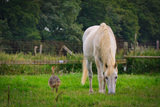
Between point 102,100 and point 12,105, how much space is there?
2027 millimetres

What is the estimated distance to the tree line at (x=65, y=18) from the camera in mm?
41219

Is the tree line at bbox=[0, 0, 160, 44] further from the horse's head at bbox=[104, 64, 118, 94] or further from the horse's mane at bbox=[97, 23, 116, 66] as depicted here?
the horse's head at bbox=[104, 64, 118, 94]

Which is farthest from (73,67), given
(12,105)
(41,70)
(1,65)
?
(12,105)

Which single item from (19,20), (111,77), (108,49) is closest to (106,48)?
(108,49)

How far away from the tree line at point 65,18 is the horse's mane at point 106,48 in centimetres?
2961

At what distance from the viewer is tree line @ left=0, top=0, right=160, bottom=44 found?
41219 millimetres

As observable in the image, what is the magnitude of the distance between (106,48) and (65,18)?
38.1 metres

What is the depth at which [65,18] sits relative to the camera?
151ft

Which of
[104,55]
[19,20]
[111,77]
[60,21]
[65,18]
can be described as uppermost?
[65,18]

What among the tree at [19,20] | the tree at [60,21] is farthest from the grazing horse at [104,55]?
the tree at [60,21]

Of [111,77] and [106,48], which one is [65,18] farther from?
[111,77]

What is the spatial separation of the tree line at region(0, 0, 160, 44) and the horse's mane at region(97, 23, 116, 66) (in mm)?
29611

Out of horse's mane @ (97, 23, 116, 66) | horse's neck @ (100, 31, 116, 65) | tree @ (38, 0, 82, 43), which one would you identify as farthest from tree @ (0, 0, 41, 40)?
horse's neck @ (100, 31, 116, 65)

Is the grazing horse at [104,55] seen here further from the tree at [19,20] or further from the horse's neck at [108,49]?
the tree at [19,20]
